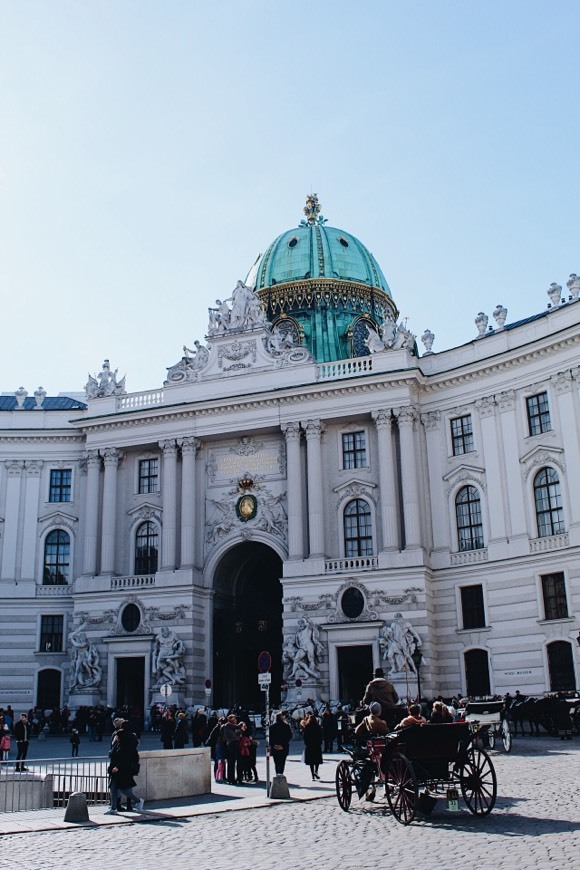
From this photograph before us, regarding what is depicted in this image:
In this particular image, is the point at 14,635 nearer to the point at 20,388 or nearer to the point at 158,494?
the point at 158,494

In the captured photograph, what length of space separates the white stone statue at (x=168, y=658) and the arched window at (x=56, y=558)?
8782 millimetres

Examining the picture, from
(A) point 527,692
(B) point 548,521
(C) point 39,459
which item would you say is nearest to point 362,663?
(A) point 527,692

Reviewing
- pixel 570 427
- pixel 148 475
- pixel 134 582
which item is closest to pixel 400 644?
pixel 570 427

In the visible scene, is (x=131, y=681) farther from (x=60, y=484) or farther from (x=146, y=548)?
(x=60, y=484)

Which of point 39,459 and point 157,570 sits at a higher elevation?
point 39,459

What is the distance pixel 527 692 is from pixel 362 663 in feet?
26.5

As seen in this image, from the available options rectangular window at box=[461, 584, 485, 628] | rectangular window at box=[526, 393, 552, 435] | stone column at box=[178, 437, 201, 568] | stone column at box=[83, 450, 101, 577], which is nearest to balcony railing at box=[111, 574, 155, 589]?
stone column at box=[83, 450, 101, 577]

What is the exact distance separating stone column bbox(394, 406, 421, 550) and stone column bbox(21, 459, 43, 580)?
70.9ft

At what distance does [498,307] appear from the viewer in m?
47.1

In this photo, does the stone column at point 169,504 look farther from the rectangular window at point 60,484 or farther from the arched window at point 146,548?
the rectangular window at point 60,484

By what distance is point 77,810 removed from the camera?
1748 cm

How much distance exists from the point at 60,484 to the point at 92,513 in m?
3.86

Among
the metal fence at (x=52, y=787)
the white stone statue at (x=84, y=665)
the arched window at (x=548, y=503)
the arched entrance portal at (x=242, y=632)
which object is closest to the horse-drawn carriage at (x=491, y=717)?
the metal fence at (x=52, y=787)

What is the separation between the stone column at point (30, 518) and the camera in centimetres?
5347
